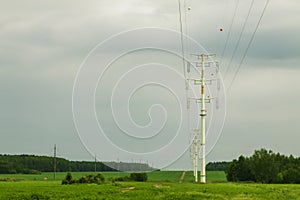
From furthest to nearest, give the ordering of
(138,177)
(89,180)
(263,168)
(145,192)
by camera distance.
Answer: (263,168) < (138,177) < (89,180) < (145,192)

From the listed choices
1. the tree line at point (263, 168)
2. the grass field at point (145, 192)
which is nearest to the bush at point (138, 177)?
the tree line at point (263, 168)

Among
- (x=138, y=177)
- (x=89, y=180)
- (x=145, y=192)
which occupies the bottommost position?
(x=145, y=192)

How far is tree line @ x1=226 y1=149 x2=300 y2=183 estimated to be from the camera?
129 m

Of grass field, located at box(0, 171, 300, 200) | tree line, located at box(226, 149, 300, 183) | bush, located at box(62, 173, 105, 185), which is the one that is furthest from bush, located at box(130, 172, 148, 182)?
grass field, located at box(0, 171, 300, 200)

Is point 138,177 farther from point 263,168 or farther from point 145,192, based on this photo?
point 145,192

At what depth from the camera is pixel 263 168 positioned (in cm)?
13275

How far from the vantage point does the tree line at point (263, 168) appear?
5089 inches

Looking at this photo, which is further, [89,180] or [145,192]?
[89,180]

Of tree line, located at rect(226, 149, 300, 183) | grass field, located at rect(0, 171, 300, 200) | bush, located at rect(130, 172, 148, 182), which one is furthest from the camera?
tree line, located at rect(226, 149, 300, 183)

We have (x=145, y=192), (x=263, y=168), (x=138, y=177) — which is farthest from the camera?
(x=263, y=168)

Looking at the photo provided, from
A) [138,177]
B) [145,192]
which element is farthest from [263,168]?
[145,192]

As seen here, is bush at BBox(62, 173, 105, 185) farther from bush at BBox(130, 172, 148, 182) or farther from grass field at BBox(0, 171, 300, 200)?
bush at BBox(130, 172, 148, 182)

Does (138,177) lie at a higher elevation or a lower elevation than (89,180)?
higher

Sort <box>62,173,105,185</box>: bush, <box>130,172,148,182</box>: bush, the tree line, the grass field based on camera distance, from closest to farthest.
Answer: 1. the grass field
2. <box>62,173,105,185</box>: bush
3. <box>130,172,148,182</box>: bush
4. the tree line
